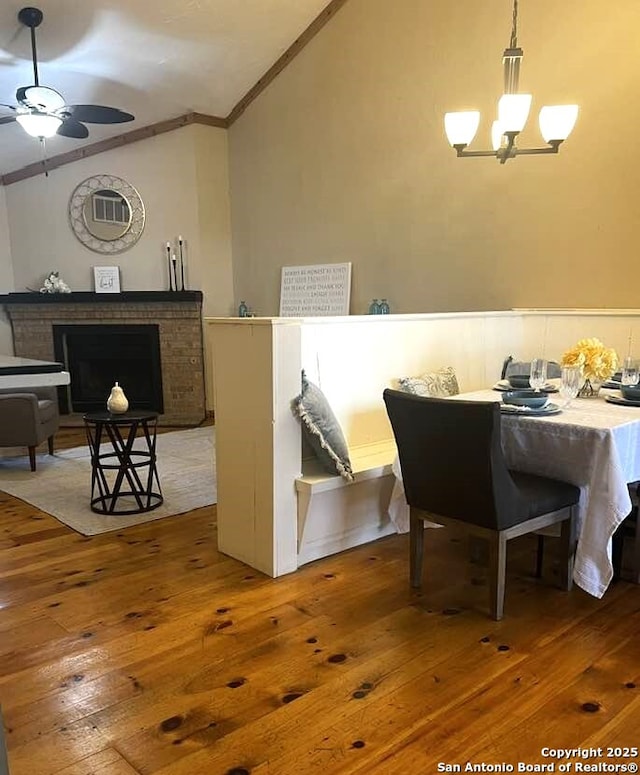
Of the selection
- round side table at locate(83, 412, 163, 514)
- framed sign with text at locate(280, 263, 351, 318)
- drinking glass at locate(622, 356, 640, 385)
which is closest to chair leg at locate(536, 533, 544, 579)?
drinking glass at locate(622, 356, 640, 385)

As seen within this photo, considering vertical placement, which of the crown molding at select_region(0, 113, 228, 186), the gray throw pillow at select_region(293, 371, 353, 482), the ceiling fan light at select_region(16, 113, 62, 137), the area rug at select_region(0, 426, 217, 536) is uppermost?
the crown molding at select_region(0, 113, 228, 186)

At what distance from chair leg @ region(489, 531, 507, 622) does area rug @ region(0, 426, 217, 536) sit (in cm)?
198

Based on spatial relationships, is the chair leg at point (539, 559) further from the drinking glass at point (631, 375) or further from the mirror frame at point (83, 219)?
the mirror frame at point (83, 219)

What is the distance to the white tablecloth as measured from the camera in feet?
7.61

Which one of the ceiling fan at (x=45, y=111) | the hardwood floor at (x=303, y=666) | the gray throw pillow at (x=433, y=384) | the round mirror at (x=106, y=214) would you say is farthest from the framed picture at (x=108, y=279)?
the gray throw pillow at (x=433, y=384)

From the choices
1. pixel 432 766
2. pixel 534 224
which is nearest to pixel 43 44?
pixel 534 224

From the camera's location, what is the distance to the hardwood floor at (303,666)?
172 centimetres

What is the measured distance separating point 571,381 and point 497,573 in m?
0.92

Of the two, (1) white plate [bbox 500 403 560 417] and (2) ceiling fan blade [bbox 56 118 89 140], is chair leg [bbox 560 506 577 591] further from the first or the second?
(2) ceiling fan blade [bbox 56 118 89 140]

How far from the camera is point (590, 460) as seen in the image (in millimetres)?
2402

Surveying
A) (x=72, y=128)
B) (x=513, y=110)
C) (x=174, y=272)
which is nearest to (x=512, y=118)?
(x=513, y=110)

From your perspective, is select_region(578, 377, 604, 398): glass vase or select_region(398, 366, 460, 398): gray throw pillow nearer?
select_region(578, 377, 604, 398): glass vase

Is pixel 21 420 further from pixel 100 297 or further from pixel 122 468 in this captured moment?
pixel 100 297

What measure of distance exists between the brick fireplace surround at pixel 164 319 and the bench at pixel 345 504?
3469 mm
